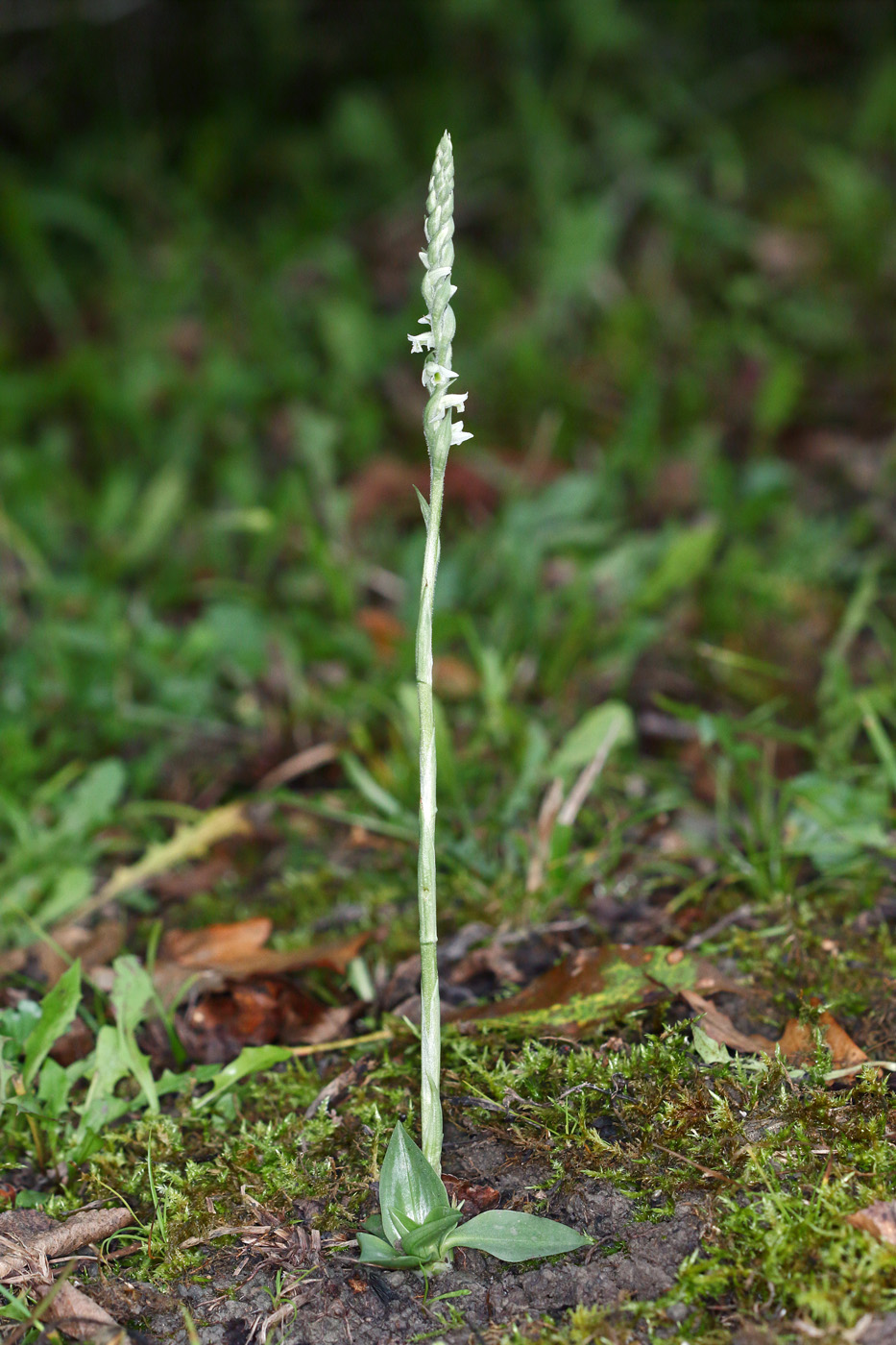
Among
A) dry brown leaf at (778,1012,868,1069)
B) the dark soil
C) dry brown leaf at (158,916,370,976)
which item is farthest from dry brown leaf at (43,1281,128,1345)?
dry brown leaf at (778,1012,868,1069)

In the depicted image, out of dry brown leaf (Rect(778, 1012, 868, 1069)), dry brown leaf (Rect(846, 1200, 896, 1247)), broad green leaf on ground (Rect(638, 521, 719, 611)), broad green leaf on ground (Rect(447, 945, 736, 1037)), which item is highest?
broad green leaf on ground (Rect(638, 521, 719, 611))

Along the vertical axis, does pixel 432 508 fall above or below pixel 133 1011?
above

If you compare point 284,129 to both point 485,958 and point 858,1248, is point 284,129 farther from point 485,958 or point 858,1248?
point 858,1248

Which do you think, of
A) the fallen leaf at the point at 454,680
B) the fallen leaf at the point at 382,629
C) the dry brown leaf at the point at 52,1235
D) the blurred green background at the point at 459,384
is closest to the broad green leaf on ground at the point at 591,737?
the blurred green background at the point at 459,384

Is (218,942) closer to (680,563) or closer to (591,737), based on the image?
(591,737)

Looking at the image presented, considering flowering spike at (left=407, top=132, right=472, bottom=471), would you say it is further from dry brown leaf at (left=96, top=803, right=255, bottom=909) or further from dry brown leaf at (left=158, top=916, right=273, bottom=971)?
dry brown leaf at (left=96, top=803, right=255, bottom=909)

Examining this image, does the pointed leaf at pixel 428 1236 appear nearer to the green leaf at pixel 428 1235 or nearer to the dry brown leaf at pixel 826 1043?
the green leaf at pixel 428 1235

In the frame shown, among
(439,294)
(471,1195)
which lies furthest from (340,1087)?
(439,294)
